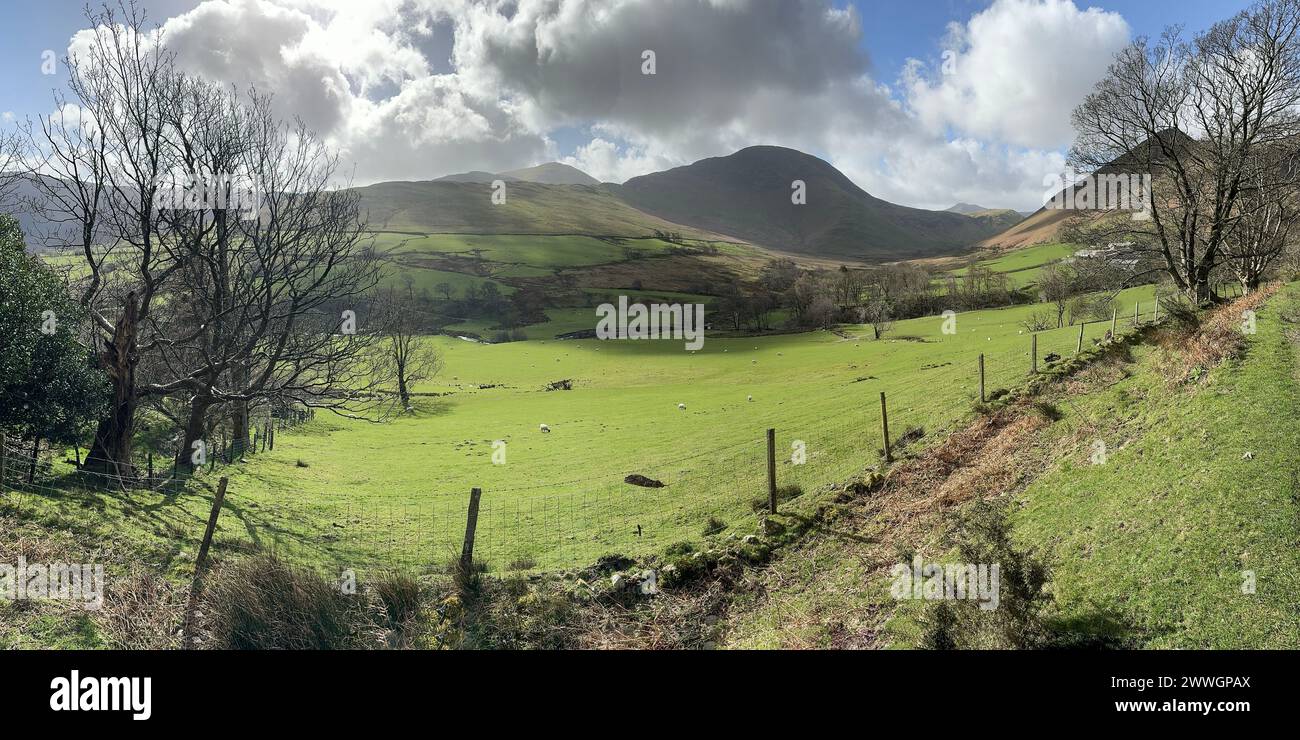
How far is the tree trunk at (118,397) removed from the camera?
2084 cm

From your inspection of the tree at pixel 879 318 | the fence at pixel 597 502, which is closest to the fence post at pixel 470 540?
the fence at pixel 597 502

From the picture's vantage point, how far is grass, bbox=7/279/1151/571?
17.8m

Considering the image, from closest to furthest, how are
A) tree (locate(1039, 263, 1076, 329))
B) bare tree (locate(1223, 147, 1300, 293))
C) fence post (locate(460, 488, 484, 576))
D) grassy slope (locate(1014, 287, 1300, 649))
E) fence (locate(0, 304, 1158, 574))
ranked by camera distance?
grassy slope (locate(1014, 287, 1300, 649))
fence post (locate(460, 488, 484, 576))
fence (locate(0, 304, 1158, 574))
bare tree (locate(1223, 147, 1300, 293))
tree (locate(1039, 263, 1076, 329))

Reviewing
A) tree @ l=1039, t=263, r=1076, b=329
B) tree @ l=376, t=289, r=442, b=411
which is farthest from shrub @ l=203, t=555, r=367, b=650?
tree @ l=1039, t=263, r=1076, b=329

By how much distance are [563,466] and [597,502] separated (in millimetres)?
9562

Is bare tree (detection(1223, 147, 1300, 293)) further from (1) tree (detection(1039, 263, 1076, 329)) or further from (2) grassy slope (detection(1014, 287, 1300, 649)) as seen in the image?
(1) tree (detection(1039, 263, 1076, 329))

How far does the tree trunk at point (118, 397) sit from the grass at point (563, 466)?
247cm

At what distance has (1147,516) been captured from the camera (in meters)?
10.5

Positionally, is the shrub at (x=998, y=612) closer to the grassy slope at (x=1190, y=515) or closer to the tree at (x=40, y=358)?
the grassy slope at (x=1190, y=515)

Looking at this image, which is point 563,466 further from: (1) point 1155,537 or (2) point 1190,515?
(2) point 1190,515

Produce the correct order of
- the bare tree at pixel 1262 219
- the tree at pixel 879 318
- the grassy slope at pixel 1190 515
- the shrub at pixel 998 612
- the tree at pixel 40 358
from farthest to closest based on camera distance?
the tree at pixel 879 318 → the bare tree at pixel 1262 219 → the tree at pixel 40 358 → the shrub at pixel 998 612 → the grassy slope at pixel 1190 515

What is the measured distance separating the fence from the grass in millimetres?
110
